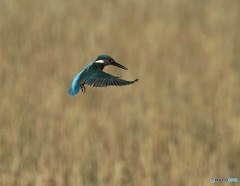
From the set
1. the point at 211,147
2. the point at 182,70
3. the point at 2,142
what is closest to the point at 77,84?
the point at 2,142

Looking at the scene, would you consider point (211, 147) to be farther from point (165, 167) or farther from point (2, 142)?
point (2, 142)

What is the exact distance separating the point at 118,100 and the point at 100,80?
4228 millimetres

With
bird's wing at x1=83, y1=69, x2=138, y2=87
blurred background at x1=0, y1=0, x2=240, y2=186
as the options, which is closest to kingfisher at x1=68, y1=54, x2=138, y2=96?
bird's wing at x1=83, y1=69, x2=138, y2=87

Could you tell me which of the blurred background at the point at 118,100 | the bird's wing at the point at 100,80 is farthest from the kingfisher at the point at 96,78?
the blurred background at the point at 118,100

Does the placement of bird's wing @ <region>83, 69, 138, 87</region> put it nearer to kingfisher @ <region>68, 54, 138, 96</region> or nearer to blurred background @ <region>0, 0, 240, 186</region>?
kingfisher @ <region>68, 54, 138, 96</region>

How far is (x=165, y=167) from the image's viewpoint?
4965mm

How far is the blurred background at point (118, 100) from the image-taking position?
4.77 meters

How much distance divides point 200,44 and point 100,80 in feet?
20.3

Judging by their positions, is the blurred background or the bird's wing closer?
the bird's wing

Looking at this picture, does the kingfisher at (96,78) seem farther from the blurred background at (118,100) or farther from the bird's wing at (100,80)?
the blurred background at (118,100)

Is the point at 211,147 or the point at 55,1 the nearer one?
the point at 211,147

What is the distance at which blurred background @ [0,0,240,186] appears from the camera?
15.6 feet

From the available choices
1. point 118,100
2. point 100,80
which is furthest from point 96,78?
point 118,100

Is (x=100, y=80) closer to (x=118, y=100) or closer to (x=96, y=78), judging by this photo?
(x=96, y=78)
